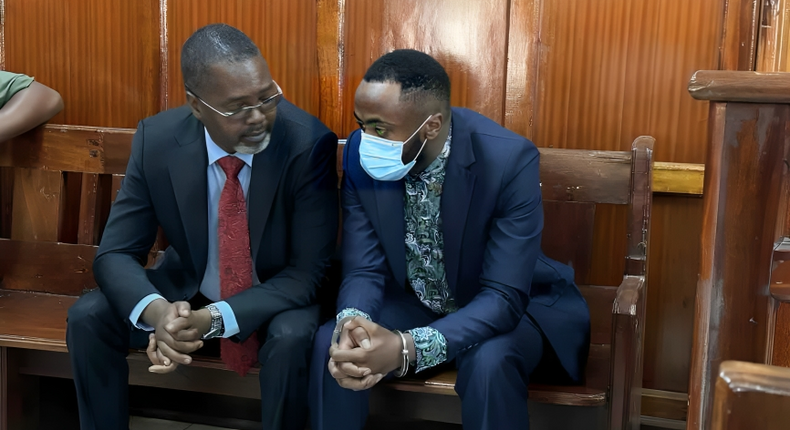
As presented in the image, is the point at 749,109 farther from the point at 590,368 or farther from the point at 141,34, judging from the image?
the point at 141,34

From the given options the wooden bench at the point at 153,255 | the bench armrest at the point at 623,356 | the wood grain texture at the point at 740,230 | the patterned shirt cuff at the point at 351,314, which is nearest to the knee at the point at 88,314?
the wooden bench at the point at 153,255

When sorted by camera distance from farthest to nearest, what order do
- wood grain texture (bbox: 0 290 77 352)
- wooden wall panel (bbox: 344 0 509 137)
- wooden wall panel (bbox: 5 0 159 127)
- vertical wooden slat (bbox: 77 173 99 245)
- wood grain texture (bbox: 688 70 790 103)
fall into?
wooden wall panel (bbox: 5 0 159 127) → vertical wooden slat (bbox: 77 173 99 245) → wooden wall panel (bbox: 344 0 509 137) → wood grain texture (bbox: 0 290 77 352) → wood grain texture (bbox: 688 70 790 103)

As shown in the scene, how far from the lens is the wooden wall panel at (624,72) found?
2381 millimetres

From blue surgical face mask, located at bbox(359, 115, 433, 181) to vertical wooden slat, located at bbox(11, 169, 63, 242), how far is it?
134cm

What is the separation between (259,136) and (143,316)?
55cm

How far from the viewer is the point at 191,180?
208 cm

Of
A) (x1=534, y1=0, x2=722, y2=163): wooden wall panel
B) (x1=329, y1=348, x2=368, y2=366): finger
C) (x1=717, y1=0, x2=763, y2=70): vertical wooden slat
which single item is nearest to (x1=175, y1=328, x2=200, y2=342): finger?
(x1=329, y1=348, x2=368, y2=366): finger

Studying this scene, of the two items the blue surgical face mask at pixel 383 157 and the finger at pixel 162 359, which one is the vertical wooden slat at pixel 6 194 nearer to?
the finger at pixel 162 359

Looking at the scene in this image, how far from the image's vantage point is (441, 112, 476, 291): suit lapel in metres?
1.95

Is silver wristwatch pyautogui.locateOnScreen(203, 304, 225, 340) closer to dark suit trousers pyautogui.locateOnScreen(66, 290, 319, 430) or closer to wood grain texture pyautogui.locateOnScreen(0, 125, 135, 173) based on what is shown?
dark suit trousers pyautogui.locateOnScreen(66, 290, 319, 430)

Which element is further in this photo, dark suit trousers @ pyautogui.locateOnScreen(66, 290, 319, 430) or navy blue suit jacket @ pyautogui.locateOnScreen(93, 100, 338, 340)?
navy blue suit jacket @ pyautogui.locateOnScreen(93, 100, 338, 340)

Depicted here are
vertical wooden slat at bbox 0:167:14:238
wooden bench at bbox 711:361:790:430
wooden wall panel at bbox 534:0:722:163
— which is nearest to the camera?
wooden bench at bbox 711:361:790:430

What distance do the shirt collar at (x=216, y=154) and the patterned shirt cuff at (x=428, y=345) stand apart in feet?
2.17

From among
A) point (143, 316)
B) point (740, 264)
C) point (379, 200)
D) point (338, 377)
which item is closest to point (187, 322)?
point (143, 316)
